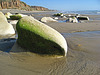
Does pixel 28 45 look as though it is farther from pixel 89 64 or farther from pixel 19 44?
pixel 89 64

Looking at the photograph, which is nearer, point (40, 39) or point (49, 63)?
point (49, 63)

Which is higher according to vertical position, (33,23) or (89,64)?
(33,23)

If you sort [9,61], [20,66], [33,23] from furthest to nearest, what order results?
1. [33,23]
2. [9,61]
3. [20,66]

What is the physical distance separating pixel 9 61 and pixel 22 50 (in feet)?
2.07

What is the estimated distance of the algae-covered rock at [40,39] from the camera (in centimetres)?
301

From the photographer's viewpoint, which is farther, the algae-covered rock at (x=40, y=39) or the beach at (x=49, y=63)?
the algae-covered rock at (x=40, y=39)

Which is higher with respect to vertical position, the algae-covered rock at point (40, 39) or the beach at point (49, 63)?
the algae-covered rock at point (40, 39)

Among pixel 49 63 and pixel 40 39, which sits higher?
pixel 40 39

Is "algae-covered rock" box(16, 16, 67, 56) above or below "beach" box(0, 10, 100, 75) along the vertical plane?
above

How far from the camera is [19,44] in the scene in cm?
356

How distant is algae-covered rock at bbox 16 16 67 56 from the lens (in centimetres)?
301

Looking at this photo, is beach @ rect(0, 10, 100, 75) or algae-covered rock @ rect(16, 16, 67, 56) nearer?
beach @ rect(0, 10, 100, 75)

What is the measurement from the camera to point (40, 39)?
10.1 feet

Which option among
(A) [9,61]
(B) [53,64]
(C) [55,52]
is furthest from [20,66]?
(C) [55,52]
